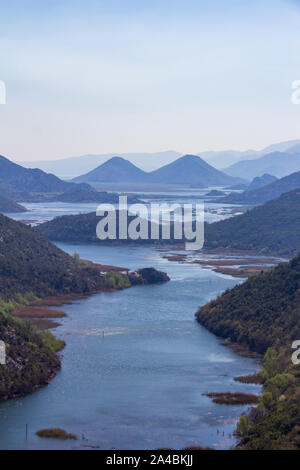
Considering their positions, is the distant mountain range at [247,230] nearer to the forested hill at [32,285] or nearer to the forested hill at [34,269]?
the forested hill at [32,285]

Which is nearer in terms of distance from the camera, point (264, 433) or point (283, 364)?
point (264, 433)

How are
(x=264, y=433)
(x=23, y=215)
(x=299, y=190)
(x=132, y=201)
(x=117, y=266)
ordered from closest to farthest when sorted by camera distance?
(x=264, y=433), (x=117, y=266), (x=299, y=190), (x=23, y=215), (x=132, y=201)

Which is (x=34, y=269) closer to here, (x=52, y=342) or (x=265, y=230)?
(x=52, y=342)

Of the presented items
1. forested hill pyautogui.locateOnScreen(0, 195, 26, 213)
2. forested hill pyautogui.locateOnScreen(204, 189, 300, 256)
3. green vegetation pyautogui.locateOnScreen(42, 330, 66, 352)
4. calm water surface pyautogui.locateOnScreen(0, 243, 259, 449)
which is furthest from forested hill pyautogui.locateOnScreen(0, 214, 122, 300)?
forested hill pyautogui.locateOnScreen(0, 195, 26, 213)

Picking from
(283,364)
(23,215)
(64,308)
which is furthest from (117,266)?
(23,215)

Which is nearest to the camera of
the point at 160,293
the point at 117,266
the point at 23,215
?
the point at 160,293

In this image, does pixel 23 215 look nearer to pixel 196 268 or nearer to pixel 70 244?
pixel 70 244

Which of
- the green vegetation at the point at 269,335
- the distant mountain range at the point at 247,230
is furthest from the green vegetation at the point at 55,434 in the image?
the distant mountain range at the point at 247,230

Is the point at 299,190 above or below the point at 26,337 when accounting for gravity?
above
